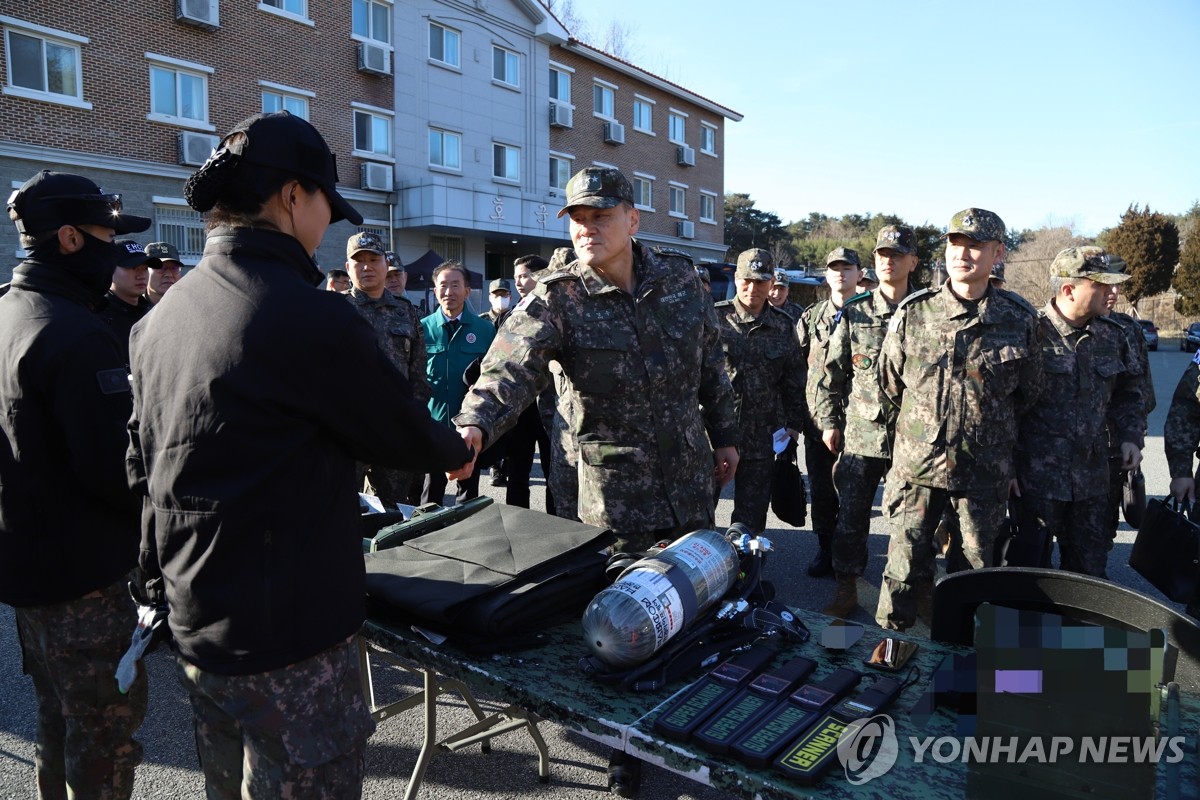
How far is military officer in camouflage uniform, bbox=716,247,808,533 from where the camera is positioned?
5504 millimetres

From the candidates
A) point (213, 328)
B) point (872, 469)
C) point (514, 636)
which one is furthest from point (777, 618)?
point (872, 469)

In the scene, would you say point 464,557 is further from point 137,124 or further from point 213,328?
point 137,124

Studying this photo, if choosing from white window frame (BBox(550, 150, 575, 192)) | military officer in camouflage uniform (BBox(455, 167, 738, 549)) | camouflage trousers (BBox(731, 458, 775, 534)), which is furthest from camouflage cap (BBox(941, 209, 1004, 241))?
white window frame (BBox(550, 150, 575, 192))

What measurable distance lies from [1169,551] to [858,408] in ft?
5.71

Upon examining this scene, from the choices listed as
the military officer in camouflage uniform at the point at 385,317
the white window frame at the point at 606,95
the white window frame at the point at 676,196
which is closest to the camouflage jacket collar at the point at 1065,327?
the military officer in camouflage uniform at the point at 385,317

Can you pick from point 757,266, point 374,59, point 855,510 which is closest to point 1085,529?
point 855,510

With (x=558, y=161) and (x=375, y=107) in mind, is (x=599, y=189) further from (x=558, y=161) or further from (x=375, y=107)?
(x=558, y=161)

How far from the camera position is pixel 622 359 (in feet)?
9.76

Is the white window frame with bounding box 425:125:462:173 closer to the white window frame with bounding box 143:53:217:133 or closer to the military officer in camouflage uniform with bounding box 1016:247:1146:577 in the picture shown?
the white window frame with bounding box 143:53:217:133

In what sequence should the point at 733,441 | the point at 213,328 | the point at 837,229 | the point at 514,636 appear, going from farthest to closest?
the point at 837,229 < the point at 733,441 < the point at 514,636 < the point at 213,328

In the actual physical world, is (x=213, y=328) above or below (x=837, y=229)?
below

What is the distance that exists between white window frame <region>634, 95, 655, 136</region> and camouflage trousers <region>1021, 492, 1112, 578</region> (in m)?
27.0

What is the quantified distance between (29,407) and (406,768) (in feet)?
6.34

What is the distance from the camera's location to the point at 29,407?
85.7 inches
